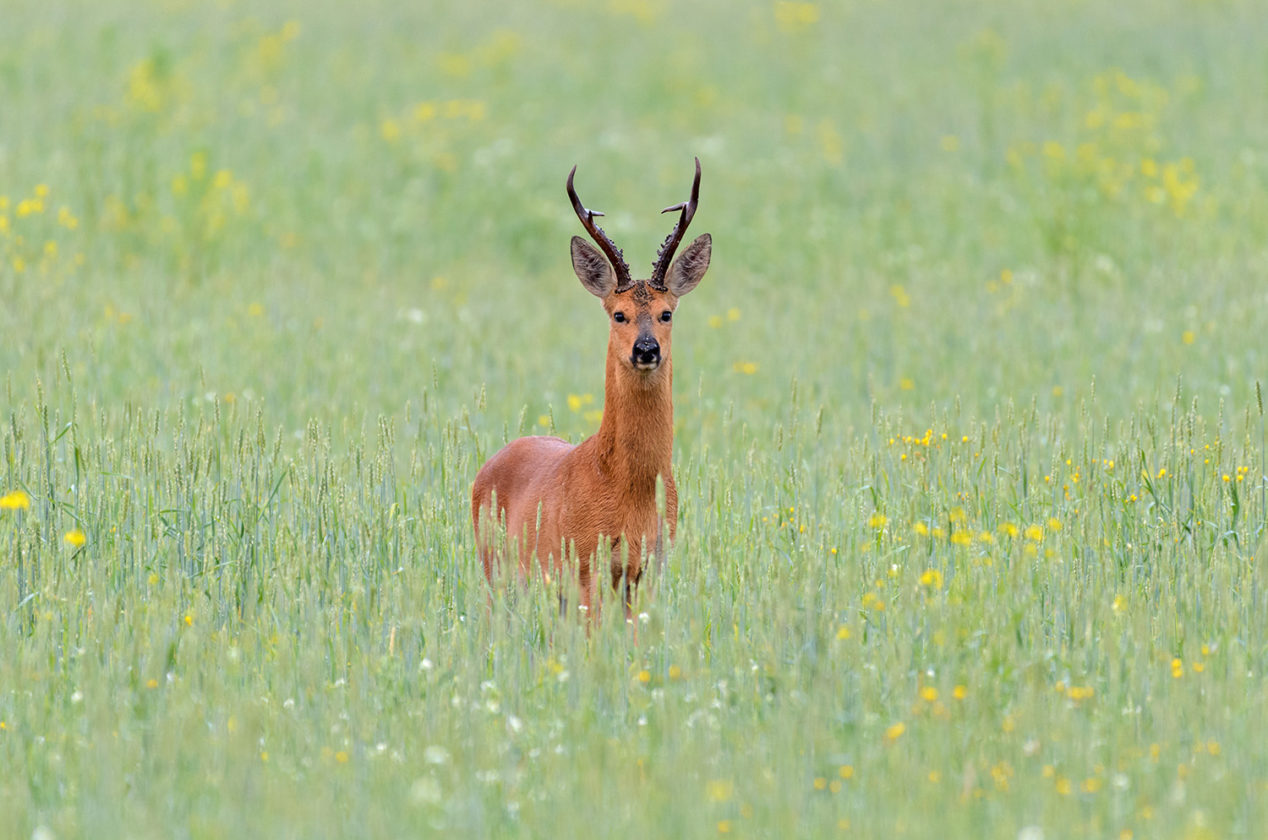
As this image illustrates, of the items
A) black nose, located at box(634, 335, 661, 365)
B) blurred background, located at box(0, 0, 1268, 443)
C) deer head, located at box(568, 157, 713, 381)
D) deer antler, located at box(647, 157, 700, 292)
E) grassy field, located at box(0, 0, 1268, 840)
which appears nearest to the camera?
grassy field, located at box(0, 0, 1268, 840)

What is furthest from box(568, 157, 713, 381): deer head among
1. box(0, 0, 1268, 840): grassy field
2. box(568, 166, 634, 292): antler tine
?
box(0, 0, 1268, 840): grassy field

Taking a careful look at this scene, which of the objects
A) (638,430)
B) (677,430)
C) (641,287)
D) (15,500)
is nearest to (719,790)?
(638,430)

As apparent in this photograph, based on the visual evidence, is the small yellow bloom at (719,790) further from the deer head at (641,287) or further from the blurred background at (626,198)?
the blurred background at (626,198)

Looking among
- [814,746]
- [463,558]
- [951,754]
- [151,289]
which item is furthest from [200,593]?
[151,289]

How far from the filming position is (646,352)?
18.8 ft

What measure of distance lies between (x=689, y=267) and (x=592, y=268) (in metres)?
0.40

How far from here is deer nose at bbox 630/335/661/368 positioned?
5.74 meters

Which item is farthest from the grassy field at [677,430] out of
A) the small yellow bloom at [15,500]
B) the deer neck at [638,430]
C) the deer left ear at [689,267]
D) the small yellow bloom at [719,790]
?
the deer left ear at [689,267]

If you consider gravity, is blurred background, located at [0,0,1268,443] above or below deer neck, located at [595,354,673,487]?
above

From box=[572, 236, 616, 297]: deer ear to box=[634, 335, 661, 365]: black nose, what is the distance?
0.49 meters

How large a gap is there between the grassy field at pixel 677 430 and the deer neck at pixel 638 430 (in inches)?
12.4

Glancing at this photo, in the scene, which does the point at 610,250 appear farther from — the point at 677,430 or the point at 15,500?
the point at 677,430

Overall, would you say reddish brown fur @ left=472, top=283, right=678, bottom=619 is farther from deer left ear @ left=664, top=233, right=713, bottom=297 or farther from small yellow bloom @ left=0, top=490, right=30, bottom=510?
small yellow bloom @ left=0, top=490, right=30, bottom=510

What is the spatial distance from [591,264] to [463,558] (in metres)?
1.24
